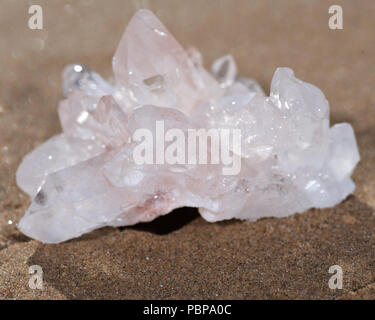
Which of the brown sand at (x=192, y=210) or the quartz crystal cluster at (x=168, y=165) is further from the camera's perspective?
the quartz crystal cluster at (x=168, y=165)

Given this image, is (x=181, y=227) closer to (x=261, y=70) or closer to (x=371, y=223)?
(x=371, y=223)

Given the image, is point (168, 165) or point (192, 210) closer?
point (168, 165)

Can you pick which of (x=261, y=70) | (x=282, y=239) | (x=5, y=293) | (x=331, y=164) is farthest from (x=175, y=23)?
(x=5, y=293)

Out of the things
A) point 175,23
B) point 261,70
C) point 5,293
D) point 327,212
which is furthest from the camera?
point 175,23

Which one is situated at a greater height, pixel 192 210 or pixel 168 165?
pixel 168 165
